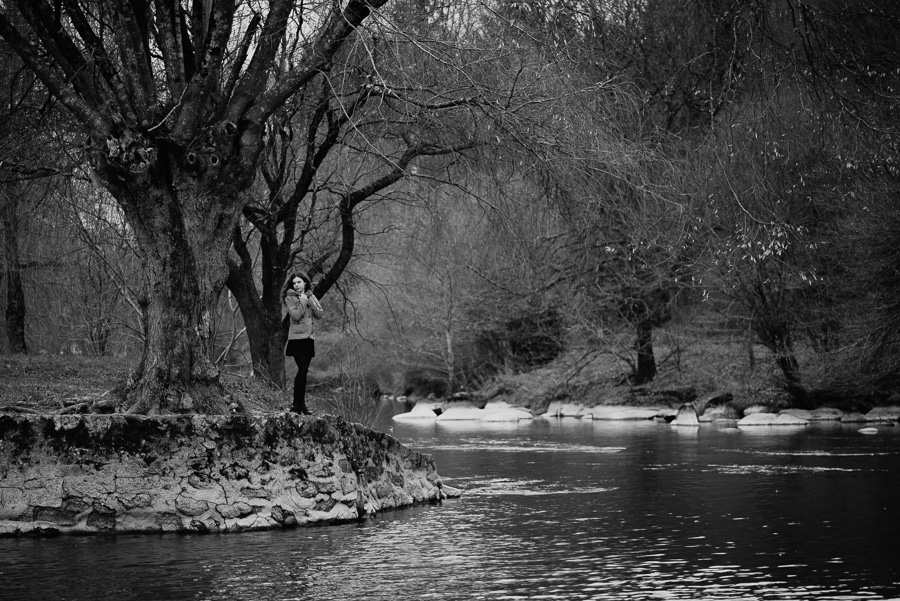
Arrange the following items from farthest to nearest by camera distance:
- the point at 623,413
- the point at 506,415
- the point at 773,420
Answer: the point at 506,415 < the point at 623,413 < the point at 773,420

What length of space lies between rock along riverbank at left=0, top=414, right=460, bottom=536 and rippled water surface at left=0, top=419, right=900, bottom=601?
0.38m

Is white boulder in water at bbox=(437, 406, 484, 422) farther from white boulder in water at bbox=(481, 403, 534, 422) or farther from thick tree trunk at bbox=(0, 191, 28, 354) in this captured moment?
thick tree trunk at bbox=(0, 191, 28, 354)

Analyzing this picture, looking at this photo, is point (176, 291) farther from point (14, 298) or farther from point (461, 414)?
point (461, 414)

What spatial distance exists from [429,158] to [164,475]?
10.7 metres

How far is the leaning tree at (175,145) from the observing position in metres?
12.4

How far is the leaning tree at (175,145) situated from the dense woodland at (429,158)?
28mm

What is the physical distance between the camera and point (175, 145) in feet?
41.4

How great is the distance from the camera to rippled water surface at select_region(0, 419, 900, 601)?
8320 mm

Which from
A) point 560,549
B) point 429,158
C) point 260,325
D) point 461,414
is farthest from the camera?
point 461,414

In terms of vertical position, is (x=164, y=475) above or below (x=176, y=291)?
below

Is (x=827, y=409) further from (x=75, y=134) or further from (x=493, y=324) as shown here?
(x=75, y=134)

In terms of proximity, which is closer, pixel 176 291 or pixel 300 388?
pixel 176 291

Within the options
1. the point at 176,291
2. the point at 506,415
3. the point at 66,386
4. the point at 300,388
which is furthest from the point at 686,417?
the point at 176,291

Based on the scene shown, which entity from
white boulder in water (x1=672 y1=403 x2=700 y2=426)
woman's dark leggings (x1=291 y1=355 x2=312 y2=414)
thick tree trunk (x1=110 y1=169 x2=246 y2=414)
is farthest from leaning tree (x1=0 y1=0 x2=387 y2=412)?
white boulder in water (x1=672 y1=403 x2=700 y2=426)
